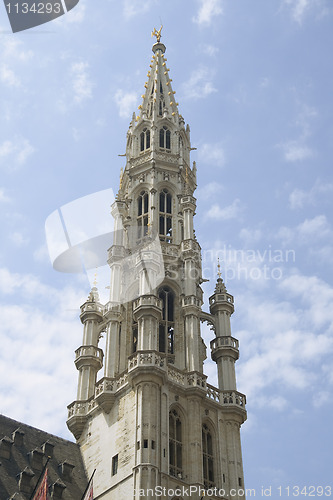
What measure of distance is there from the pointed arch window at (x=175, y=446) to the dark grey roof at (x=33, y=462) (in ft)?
22.1

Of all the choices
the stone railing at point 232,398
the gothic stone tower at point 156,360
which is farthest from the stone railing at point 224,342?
the stone railing at point 232,398

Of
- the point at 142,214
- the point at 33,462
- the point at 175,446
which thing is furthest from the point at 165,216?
the point at 33,462

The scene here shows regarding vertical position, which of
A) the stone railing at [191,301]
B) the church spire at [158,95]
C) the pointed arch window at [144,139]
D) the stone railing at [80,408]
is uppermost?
the church spire at [158,95]

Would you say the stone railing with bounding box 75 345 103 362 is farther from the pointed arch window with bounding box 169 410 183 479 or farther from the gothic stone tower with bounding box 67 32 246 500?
the pointed arch window with bounding box 169 410 183 479

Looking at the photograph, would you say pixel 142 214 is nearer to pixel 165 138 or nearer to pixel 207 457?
pixel 165 138

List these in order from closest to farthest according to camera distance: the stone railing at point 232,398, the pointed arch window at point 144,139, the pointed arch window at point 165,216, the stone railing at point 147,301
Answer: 1. the stone railing at point 232,398
2. the stone railing at point 147,301
3. the pointed arch window at point 165,216
4. the pointed arch window at point 144,139

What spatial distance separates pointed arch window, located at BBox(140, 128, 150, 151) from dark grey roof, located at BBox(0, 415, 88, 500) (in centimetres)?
3188

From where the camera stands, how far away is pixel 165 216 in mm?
76438

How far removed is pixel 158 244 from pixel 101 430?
17406 mm

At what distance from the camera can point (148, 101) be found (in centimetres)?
8862

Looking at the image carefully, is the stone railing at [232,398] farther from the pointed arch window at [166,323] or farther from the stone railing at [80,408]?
the stone railing at [80,408]

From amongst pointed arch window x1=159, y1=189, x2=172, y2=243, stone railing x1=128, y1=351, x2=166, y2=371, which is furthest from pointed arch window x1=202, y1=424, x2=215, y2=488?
pointed arch window x1=159, y1=189, x2=172, y2=243

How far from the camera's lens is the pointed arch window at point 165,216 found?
74.8m

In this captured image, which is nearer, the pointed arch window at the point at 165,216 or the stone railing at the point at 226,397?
the stone railing at the point at 226,397
